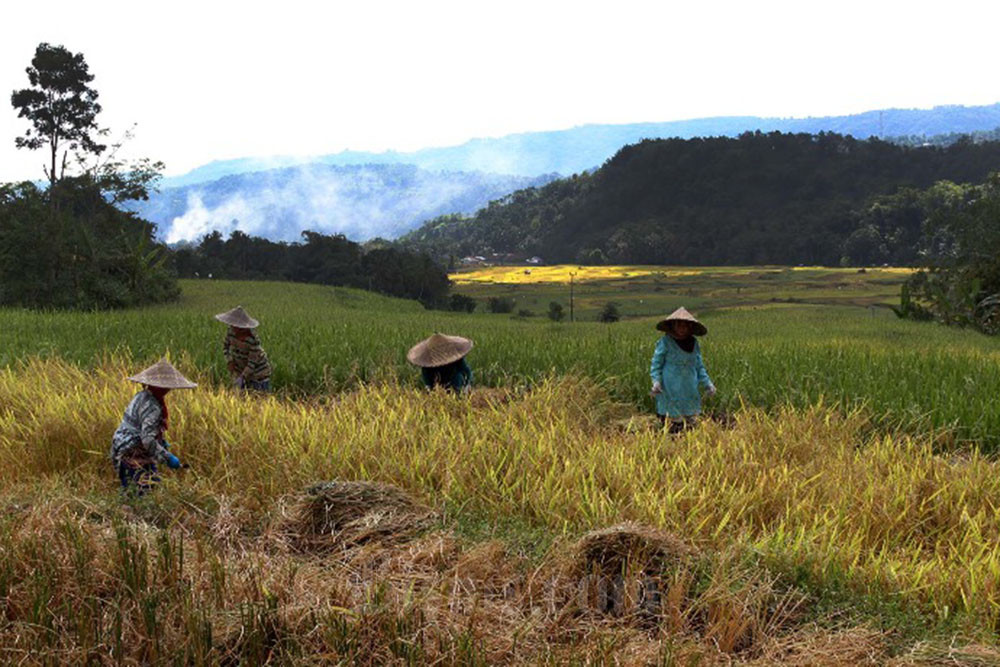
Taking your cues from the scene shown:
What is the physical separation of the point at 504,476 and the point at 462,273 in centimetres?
10893

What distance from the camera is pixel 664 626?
11.4ft

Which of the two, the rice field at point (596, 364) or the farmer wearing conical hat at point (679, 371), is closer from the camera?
the farmer wearing conical hat at point (679, 371)

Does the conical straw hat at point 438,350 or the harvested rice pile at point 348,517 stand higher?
the conical straw hat at point 438,350

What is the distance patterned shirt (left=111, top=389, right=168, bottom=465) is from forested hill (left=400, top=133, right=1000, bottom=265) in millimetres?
108403

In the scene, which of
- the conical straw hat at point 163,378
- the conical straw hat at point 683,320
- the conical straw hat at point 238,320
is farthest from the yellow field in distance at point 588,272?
the conical straw hat at point 163,378

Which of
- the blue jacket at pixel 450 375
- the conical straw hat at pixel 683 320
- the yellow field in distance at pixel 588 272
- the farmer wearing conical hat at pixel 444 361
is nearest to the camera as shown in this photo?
the conical straw hat at pixel 683 320

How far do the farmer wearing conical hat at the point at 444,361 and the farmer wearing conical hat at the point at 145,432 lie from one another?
2.81m

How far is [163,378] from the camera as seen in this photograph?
5.46m

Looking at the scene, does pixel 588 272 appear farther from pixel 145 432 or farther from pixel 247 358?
pixel 145 432

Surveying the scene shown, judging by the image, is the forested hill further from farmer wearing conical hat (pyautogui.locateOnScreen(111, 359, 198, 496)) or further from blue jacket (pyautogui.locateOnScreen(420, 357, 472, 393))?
farmer wearing conical hat (pyautogui.locateOnScreen(111, 359, 198, 496))

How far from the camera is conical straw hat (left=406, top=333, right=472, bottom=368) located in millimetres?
7914

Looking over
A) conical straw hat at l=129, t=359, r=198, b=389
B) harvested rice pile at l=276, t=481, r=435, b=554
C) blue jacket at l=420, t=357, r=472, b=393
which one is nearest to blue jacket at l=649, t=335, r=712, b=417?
blue jacket at l=420, t=357, r=472, b=393

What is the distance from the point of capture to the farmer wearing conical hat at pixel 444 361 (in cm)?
790

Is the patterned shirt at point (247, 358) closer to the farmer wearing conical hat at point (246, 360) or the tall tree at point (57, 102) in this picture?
the farmer wearing conical hat at point (246, 360)
